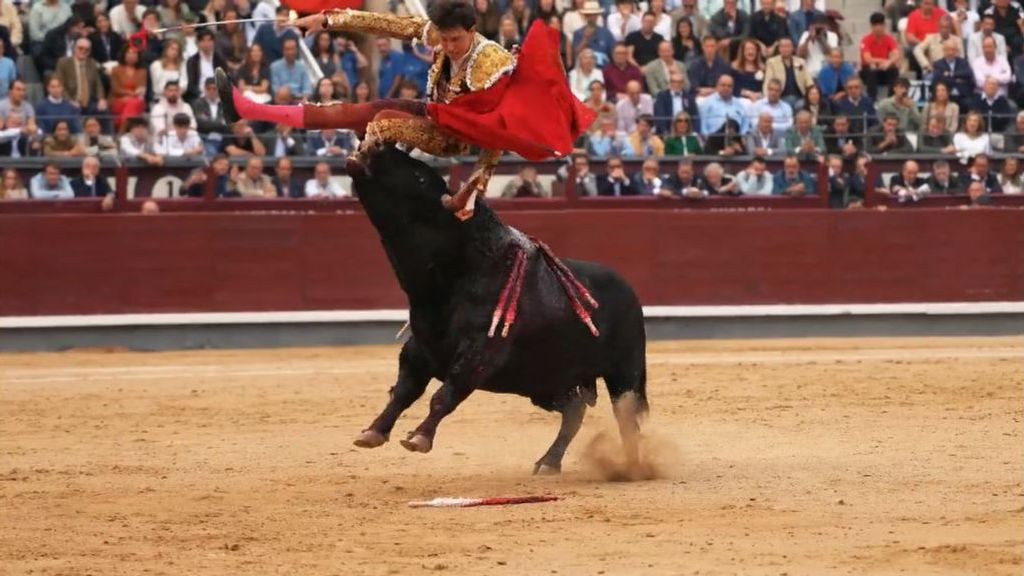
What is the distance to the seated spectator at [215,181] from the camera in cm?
1352

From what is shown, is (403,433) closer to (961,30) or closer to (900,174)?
(900,174)

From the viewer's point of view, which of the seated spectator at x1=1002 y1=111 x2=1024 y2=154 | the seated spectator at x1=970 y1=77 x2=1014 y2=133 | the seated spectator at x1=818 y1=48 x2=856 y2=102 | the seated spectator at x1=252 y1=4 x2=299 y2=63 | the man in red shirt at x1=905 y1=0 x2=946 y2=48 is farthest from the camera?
the man in red shirt at x1=905 y1=0 x2=946 y2=48

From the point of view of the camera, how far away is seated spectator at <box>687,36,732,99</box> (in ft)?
47.9

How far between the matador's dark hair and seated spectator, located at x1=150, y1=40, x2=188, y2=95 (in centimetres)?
703

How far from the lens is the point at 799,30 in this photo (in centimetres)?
1559

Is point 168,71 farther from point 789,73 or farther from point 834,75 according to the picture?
point 834,75

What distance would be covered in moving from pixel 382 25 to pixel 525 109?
23.1 inches

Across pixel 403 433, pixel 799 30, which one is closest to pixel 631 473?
pixel 403 433

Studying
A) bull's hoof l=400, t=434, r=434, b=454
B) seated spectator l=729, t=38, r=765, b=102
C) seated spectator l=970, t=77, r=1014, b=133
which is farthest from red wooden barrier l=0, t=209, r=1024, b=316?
bull's hoof l=400, t=434, r=434, b=454

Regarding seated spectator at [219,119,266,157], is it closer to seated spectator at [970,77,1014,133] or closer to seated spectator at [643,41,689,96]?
seated spectator at [643,41,689,96]

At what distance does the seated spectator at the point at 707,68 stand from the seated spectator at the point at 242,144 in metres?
3.25

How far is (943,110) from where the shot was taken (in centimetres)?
1489

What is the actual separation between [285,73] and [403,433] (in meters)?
5.08

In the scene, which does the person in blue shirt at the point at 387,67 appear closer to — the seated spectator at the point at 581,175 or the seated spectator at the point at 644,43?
the seated spectator at the point at 581,175
